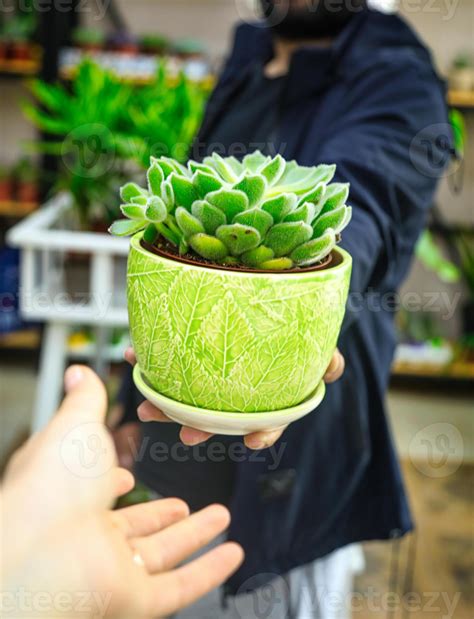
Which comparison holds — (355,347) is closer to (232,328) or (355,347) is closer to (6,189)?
(232,328)

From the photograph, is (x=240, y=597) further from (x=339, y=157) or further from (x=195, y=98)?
(x=195, y=98)

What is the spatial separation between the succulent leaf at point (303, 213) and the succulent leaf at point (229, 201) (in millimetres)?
23

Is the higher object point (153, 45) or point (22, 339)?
point (153, 45)

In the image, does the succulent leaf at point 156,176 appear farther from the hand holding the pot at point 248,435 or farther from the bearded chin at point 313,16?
the bearded chin at point 313,16

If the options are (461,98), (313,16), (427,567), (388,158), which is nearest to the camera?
(388,158)

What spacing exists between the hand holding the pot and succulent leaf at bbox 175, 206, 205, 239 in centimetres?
11

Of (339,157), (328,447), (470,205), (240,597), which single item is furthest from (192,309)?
(470,205)

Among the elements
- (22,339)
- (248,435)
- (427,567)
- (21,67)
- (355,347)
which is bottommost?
(22,339)

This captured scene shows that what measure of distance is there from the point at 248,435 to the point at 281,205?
0.13m

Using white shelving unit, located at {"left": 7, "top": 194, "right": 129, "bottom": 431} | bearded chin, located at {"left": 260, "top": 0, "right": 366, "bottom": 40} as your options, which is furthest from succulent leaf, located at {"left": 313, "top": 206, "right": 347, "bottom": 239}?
white shelving unit, located at {"left": 7, "top": 194, "right": 129, "bottom": 431}

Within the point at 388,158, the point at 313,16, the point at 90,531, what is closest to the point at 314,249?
the point at 90,531

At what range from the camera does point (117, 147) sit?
1363 millimetres

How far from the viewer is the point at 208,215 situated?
397 millimetres

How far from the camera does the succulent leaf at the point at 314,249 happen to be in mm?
403
